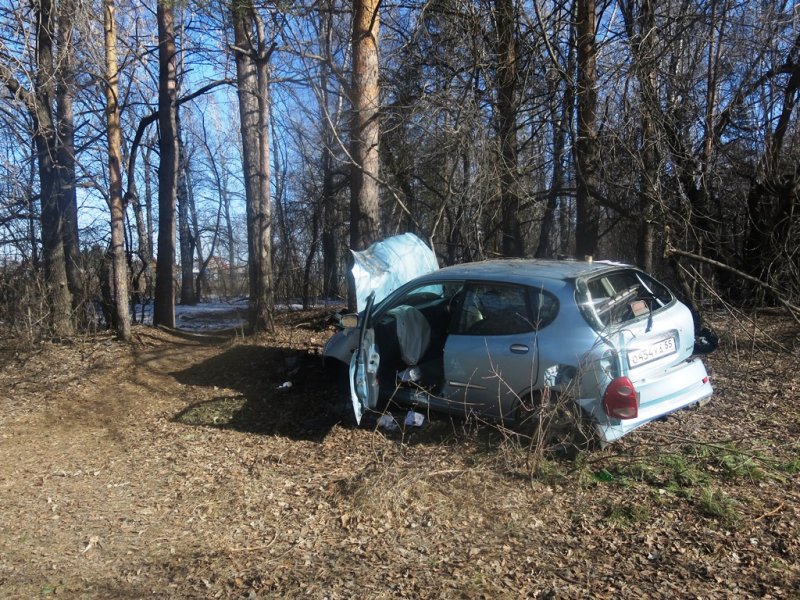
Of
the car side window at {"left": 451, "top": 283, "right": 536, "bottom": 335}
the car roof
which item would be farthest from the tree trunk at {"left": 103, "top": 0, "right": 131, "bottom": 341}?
the car side window at {"left": 451, "top": 283, "right": 536, "bottom": 335}

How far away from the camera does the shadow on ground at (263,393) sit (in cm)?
613

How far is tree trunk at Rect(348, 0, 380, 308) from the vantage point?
9039 mm

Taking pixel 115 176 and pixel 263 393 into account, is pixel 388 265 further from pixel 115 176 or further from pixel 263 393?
pixel 115 176

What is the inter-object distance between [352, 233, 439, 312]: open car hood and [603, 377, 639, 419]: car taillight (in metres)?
2.42

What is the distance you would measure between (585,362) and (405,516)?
1.69 meters

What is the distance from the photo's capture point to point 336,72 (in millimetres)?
9180

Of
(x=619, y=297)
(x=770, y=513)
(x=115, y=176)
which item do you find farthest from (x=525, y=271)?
(x=115, y=176)

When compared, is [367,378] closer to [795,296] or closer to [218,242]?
[795,296]

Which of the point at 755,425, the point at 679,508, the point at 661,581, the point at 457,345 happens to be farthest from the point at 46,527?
the point at 755,425

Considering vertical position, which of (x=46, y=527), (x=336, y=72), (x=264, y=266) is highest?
(x=336, y=72)

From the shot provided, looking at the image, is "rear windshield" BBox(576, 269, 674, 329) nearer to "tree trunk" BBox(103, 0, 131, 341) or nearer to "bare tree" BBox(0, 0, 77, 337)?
"tree trunk" BBox(103, 0, 131, 341)

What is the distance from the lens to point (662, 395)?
4.58m

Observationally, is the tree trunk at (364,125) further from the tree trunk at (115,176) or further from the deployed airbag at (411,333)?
the tree trunk at (115,176)

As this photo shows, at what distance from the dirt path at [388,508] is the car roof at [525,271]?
135cm
